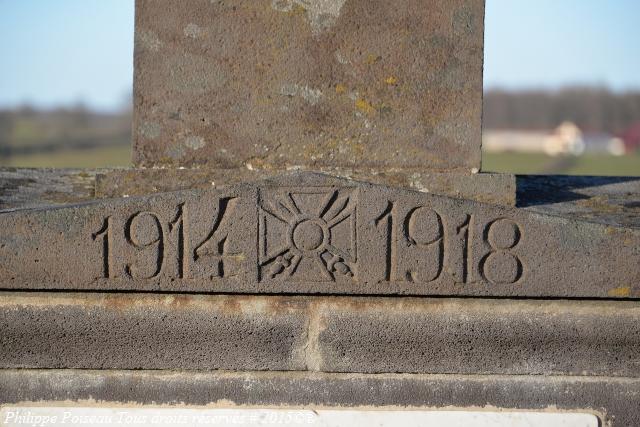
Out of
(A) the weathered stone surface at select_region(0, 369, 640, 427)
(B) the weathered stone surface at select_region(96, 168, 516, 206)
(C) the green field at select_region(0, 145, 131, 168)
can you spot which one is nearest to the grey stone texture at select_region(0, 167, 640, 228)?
(B) the weathered stone surface at select_region(96, 168, 516, 206)

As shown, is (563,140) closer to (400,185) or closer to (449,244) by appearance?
(400,185)

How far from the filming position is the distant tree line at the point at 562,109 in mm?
85062

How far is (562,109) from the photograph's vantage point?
3494 inches

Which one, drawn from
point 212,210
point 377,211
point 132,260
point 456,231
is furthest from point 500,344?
point 132,260

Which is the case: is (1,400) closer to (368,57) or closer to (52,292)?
(52,292)

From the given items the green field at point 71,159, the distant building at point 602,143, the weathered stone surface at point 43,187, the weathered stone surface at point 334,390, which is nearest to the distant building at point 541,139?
the distant building at point 602,143

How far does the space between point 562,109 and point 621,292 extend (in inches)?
3518

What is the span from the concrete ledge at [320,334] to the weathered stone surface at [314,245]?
82 millimetres

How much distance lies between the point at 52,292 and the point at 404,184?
136cm

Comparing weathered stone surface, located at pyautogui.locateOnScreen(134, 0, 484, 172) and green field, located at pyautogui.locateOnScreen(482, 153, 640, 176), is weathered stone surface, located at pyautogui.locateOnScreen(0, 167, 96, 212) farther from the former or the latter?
green field, located at pyautogui.locateOnScreen(482, 153, 640, 176)

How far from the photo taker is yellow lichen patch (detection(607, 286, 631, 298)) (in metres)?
3.10

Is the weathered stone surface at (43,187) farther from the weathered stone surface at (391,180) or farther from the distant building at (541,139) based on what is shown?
the distant building at (541,139)

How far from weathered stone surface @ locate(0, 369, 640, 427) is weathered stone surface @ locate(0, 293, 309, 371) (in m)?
0.05

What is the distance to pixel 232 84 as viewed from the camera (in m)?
3.47
